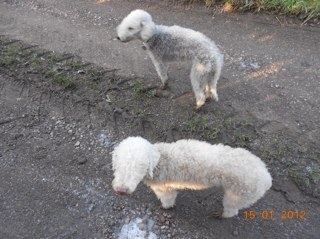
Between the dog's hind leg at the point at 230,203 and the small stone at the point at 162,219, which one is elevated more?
the dog's hind leg at the point at 230,203

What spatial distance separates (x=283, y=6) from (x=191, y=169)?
4255 millimetres

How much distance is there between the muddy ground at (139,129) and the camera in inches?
149

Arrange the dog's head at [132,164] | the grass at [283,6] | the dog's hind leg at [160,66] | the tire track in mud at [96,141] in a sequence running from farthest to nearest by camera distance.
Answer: the grass at [283,6] < the dog's hind leg at [160,66] < the tire track in mud at [96,141] < the dog's head at [132,164]

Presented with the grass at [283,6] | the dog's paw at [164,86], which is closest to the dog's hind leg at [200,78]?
the dog's paw at [164,86]

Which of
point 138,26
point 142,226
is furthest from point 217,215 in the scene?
point 138,26

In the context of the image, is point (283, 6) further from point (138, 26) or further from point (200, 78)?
point (138, 26)

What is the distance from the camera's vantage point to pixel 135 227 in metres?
3.75

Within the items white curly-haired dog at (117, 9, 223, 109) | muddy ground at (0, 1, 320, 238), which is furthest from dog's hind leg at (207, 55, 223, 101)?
muddy ground at (0, 1, 320, 238)

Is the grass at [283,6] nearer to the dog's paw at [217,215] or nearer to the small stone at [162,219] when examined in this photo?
the dog's paw at [217,215]

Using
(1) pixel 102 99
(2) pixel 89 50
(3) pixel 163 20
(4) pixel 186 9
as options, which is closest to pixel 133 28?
(1) pixel 102 99

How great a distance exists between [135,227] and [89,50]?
3404 millimetres

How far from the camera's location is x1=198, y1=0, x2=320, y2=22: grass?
5812 mm
